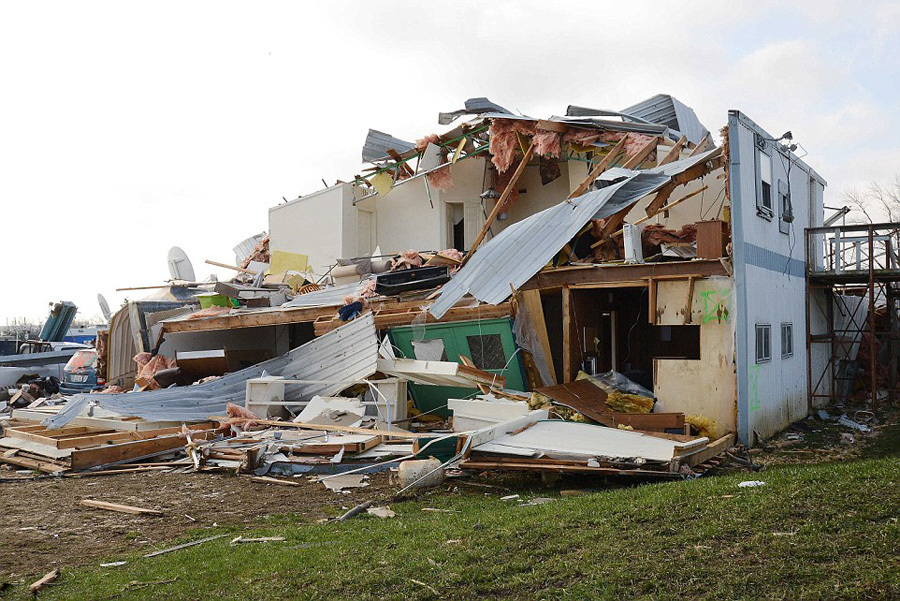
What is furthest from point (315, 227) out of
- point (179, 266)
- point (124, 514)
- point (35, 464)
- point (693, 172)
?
point (124, 514)

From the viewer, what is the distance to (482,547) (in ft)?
20.5

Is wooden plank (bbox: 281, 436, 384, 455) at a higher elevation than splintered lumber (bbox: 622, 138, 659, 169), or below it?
below

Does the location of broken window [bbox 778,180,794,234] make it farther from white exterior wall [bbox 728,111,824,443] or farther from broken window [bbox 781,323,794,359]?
broken window [bbox 781,323,794,359]

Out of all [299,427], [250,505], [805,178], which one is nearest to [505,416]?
[299,427]

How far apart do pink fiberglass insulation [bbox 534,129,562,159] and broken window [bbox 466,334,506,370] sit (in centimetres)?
581

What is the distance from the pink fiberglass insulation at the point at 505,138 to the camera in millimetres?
19297

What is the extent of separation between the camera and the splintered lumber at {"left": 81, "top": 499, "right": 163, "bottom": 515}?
30.0 ft

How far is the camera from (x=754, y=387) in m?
13.2

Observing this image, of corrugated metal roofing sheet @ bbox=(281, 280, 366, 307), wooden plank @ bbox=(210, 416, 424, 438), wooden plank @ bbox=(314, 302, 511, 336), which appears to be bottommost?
wooden plank @ bbox=(210, 416, 424, 438)

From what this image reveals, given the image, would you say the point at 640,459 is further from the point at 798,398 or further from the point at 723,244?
the point at 798,398

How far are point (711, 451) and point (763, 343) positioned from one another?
3.82 meters

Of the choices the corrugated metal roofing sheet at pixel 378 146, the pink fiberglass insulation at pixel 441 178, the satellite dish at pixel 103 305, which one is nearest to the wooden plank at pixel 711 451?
the pink fiberglass insulation at pixel 441 178

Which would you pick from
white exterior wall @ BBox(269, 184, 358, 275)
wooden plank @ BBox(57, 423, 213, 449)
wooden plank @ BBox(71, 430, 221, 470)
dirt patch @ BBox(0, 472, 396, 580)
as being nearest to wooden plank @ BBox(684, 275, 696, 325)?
dirt patch @ BBox(0, 472, 396, 580)

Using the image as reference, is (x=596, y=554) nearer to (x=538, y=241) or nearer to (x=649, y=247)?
(x=538, y=241)
